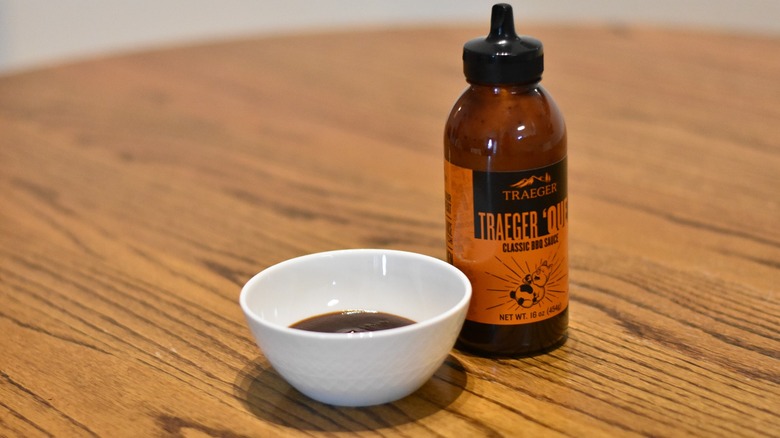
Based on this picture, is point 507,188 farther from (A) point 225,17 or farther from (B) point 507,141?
(A) point 225,17

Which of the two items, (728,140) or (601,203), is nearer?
(601,203)

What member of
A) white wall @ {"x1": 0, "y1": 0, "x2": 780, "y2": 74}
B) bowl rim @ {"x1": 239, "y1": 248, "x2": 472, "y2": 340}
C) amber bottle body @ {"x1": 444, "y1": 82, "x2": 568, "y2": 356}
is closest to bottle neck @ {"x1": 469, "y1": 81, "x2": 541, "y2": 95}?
amber bottle body @ {"x1": 444, "y1": 82, "x2": 568, "y2": 356}

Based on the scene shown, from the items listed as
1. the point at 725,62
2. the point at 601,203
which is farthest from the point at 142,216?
the point at 725,62

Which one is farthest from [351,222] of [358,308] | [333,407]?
[333,407]

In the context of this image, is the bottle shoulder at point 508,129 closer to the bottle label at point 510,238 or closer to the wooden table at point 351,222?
the bottle label at point 510,238

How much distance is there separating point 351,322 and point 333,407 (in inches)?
2.9

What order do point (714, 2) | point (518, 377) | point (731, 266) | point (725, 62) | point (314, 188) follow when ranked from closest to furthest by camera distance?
point (518, 377) → point (731, 266) → point (314, 188) → point (725, 62) → point (714, 2)

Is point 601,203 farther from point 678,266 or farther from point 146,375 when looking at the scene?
point 146,375

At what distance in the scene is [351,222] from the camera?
1.10 metres

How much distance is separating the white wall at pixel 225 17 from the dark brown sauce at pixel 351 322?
2.01 meters

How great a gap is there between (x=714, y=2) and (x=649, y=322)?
2.25m

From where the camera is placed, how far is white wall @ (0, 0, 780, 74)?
2.80 metres

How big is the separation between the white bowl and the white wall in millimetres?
1969

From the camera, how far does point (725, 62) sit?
5.20 feet
